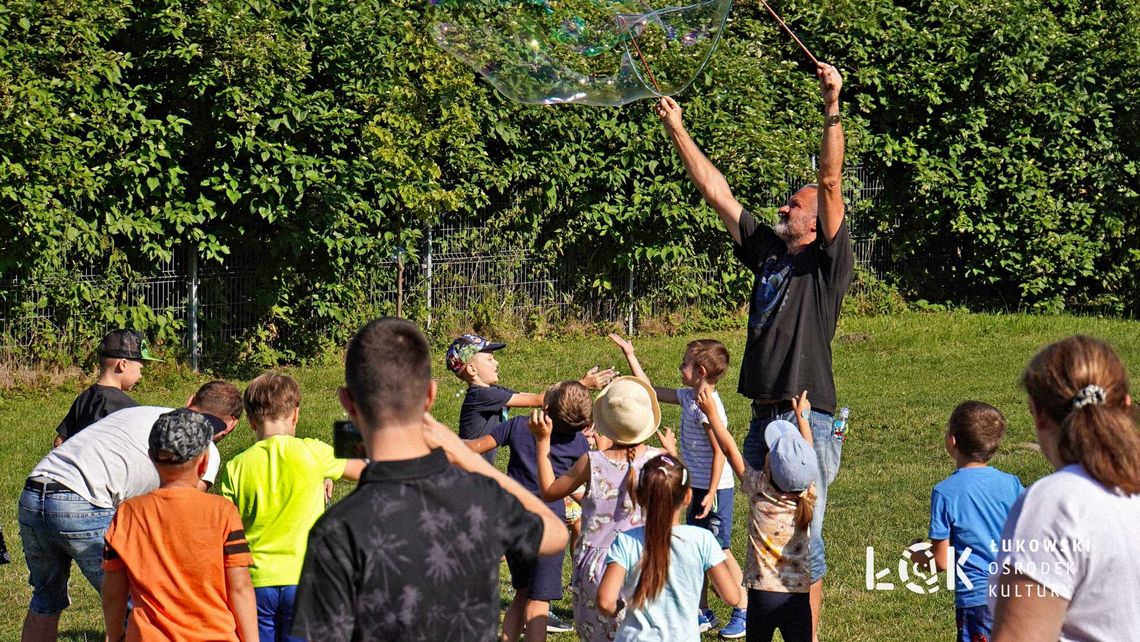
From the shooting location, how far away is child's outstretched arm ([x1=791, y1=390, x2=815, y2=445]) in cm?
514

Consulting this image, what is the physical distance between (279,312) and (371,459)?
34.9 feet

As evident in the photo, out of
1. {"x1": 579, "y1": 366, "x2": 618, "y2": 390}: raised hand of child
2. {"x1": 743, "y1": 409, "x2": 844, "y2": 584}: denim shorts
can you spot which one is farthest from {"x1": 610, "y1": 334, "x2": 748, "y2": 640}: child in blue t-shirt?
{"x1": 743, "y1": 409, "x2": 844, "y2": 584}: denim shorts

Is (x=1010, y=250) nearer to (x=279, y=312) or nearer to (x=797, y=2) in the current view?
(x=797, y=2)

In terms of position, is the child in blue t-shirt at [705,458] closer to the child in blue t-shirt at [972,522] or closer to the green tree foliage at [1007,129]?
the child in blue t-shirt at [972,522]

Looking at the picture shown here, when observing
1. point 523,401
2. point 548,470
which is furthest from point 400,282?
point 548,470

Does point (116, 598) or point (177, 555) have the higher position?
point (177, 555)

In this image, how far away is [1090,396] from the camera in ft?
9.51

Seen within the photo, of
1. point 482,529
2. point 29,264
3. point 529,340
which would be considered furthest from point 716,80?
point 482,529

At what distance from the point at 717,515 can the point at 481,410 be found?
1348 millimetres

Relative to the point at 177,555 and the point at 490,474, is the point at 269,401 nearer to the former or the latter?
the point at 177,555

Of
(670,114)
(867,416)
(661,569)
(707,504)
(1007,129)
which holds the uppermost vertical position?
(1007,129)

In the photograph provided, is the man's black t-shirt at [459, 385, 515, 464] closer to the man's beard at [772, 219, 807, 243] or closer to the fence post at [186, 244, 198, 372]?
the man's beard at [772, 219, 807, 243]

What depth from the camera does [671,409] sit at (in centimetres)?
1166

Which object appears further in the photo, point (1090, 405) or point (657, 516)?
point (657, 516)
